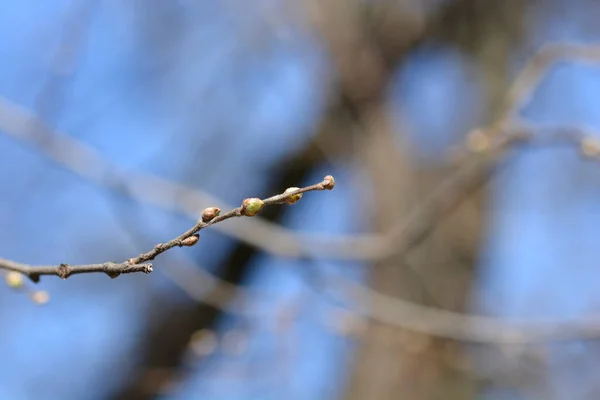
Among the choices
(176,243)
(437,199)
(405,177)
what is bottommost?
(176,243)

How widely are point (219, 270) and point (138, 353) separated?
0.36 meters

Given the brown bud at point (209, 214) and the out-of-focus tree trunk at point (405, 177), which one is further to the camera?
the out-of-focus tree trunk at point (405, 177)

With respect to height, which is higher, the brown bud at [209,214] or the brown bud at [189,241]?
the brown bud at [209,214]

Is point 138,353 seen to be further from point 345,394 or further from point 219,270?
point 345,394

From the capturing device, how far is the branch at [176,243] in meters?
0.47

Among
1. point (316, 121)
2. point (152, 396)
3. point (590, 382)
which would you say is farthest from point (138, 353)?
point (590, 382)

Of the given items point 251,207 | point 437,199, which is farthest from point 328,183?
point 437,199

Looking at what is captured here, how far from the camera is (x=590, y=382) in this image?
339 cm

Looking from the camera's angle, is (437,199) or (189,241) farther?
(437,199)

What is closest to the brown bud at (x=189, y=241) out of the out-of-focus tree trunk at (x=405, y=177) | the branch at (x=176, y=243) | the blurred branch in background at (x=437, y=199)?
the branch at (x=176, y=243)

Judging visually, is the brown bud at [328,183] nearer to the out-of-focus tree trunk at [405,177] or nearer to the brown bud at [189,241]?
the brown bud at [189,241]

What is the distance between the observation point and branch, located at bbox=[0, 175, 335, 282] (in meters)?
0.47

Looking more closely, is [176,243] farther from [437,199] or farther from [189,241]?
[437,199]

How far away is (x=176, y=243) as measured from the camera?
478 millimetres
